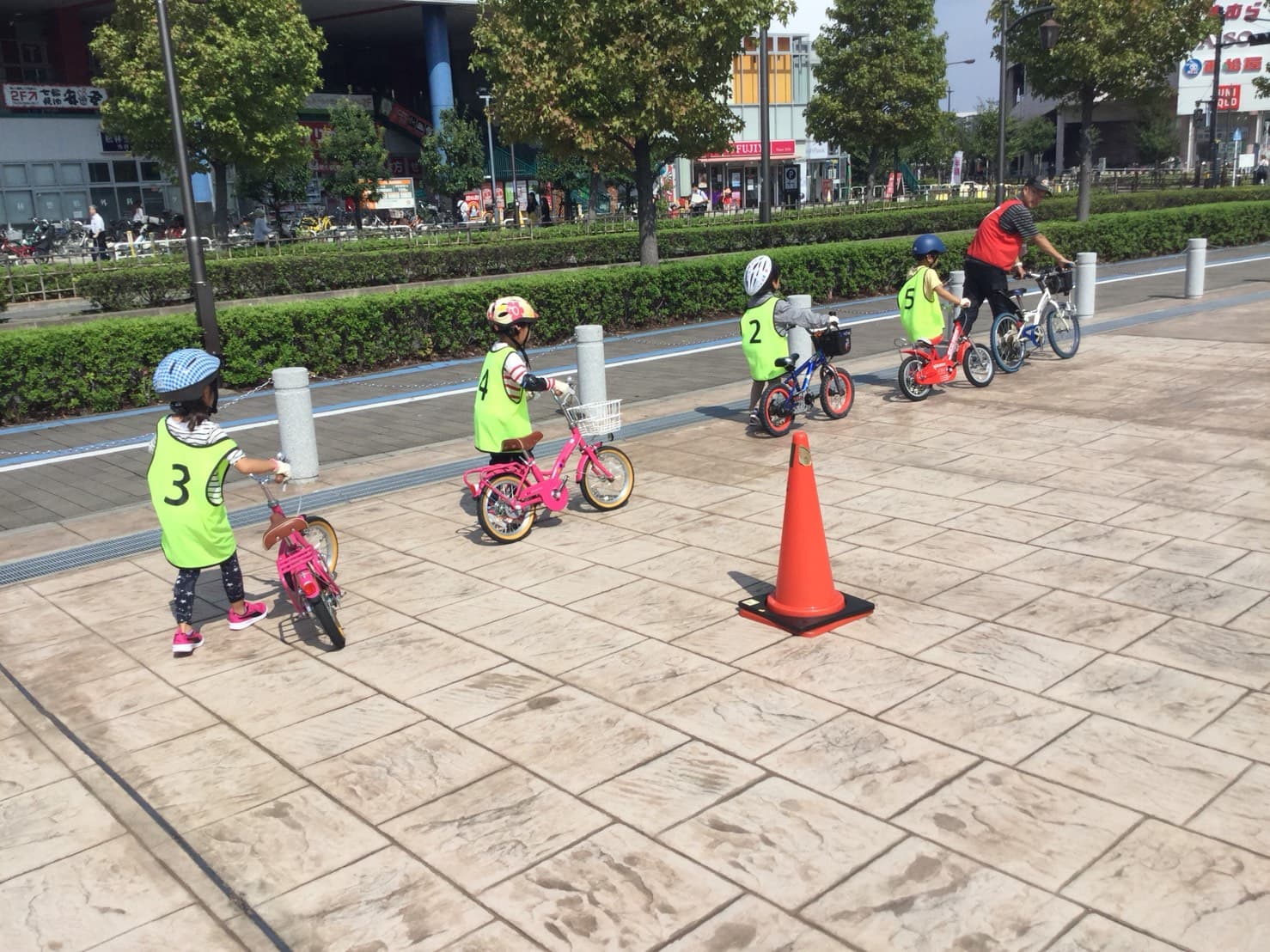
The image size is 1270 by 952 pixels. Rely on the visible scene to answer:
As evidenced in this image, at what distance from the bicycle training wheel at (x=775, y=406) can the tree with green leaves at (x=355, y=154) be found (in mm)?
32484

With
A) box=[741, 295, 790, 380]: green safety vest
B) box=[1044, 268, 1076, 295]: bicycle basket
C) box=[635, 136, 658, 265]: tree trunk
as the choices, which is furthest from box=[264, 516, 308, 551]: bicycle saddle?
box=[635, 136, 658, 265]: tree trunk

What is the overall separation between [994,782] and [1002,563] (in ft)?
8.35

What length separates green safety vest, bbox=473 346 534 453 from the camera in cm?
713

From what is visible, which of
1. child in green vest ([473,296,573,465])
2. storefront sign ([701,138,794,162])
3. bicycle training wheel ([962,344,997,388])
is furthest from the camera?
storefront sign ([701,138,794,162])

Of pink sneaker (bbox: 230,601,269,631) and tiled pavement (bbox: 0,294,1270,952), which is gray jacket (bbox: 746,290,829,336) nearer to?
tiled pavement (bbox: 0,294,1270,952)

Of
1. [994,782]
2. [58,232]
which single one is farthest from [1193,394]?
[58,232]

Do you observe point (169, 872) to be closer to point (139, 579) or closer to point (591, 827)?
point (591, 827)

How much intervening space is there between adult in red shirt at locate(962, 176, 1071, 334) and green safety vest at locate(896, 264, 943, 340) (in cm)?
70

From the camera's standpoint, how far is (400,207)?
4369 cm

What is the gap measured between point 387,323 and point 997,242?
296 inches

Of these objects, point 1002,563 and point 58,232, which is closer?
point 1002,563

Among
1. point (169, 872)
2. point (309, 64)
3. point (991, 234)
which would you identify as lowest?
point (169, 872)

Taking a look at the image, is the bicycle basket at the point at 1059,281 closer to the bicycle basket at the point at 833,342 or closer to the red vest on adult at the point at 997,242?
the red vest on adult at the point at 997,242

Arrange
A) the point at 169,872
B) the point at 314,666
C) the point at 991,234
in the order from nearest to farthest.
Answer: the point at 169,872, the point at 314,666, the point at 991,234
